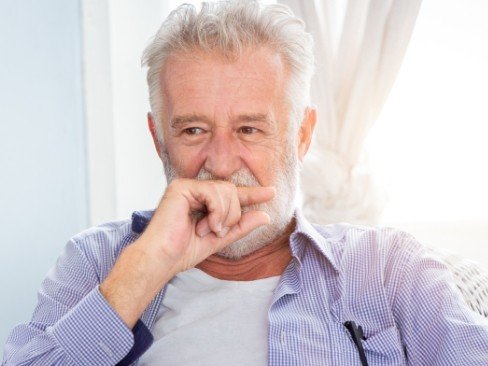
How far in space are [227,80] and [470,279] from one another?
69 cm

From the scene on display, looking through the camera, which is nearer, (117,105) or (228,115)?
Result: (228,115)

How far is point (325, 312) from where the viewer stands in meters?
1.59

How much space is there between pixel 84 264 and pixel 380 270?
2.20 feet

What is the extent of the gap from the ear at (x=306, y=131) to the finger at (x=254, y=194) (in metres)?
0.28

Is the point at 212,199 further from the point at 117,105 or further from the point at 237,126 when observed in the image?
the point at 117,105

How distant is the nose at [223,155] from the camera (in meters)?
1.62

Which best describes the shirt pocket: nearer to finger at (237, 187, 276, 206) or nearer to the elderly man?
the elderly man

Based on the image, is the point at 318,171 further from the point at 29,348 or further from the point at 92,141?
the point at 29,348

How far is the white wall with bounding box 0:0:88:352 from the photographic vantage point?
2.49 m

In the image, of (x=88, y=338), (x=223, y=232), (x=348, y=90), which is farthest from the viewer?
(x=348, y=90)

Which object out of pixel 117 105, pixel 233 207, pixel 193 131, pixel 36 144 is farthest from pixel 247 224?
pixel 117 105

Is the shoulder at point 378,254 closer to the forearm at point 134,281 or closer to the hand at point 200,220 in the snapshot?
the hand at point 200,220

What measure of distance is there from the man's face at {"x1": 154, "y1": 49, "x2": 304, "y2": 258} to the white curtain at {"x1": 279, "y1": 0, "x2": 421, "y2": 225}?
769 mm

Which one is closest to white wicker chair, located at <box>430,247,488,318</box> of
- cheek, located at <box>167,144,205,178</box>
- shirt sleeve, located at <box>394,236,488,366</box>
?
shirt sleeve, located at <box>394,236,488,366</box>
